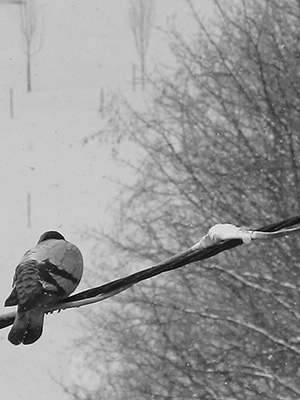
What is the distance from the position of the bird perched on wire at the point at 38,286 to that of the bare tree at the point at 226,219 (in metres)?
9.61

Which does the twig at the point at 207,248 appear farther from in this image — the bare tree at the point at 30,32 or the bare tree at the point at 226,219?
the bare tree at the point at 30,32

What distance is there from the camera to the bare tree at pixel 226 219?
45.1ft

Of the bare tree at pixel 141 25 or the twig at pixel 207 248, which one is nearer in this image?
the twig at pixel 207 248

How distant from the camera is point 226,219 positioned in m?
14.1

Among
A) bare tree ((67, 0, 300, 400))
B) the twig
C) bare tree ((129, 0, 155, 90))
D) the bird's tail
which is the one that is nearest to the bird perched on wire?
the bird's tail

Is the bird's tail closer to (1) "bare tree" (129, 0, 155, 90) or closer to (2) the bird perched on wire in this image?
(2) the bird perched on wire

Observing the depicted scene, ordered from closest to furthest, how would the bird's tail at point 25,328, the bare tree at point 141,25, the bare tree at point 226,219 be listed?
the bird's tail at point 25,328 → the bare tree at point 226,219 → the bare tree at point 141,25

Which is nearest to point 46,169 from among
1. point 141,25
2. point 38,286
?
point 141,25

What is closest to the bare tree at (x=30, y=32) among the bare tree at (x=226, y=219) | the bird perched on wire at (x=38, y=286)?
the bare tree at (x=226, y=219)

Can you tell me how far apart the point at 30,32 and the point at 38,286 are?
41.4 m

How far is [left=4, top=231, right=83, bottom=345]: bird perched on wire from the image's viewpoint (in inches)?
138

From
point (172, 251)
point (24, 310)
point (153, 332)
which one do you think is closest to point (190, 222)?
point (172, 251)

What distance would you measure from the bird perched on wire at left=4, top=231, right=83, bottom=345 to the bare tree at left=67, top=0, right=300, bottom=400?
31.5 feet

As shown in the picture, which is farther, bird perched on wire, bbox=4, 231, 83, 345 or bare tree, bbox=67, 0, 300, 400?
bare tree, bbox=67, 0, 300, 400
